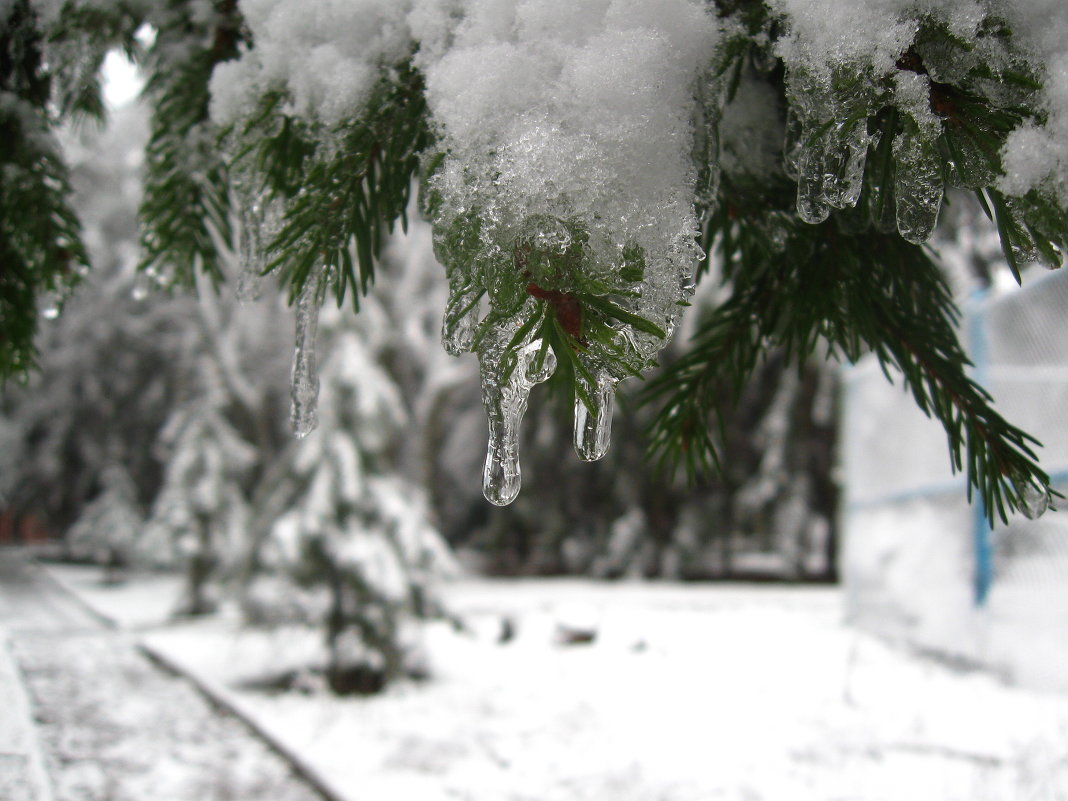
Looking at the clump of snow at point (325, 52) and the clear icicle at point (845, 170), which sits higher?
the clump of snow at point (325, 52)

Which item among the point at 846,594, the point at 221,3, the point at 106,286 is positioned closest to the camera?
the point at 221,3

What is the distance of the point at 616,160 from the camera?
564mm

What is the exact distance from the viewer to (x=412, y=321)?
7930mm

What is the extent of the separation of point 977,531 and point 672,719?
201 cm

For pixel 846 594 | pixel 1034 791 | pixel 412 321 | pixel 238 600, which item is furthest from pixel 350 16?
pixel 412 321

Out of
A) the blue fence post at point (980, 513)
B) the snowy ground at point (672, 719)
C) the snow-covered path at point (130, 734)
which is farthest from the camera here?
the blue fence post at point (980, 513)

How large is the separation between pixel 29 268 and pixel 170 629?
8.87 m

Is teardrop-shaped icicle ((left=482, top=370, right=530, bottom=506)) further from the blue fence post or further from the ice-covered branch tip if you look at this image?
the blue fence post

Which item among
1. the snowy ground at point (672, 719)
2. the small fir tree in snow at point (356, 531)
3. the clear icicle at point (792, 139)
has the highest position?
the clear icicle at point (792, 139)

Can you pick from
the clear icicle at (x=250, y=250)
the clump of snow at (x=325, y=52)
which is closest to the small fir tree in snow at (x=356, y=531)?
the clear icicle at (x=250, y=250)

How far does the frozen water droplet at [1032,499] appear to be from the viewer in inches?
28.8

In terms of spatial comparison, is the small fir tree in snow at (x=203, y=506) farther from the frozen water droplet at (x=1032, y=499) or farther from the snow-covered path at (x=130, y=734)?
the frozen water droplet at (x=1032, y=499)

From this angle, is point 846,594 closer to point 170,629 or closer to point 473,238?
point 473,238

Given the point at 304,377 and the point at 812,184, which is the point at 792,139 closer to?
the point at 812,184
